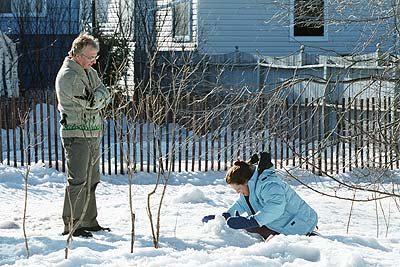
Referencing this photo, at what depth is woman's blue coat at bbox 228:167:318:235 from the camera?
22.4 ft

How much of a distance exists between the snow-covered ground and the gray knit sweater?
3.03ft

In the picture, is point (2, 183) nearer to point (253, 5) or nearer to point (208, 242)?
point (208, 242)

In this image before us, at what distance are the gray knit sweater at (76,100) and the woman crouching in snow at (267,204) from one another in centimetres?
127

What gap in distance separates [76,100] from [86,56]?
0.39m

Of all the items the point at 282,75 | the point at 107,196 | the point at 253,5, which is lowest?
the point at 107,196

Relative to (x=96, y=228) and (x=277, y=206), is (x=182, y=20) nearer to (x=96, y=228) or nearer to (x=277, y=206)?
(x=96, y=228)

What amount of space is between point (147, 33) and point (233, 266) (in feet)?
53.6

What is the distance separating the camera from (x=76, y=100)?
7035mm

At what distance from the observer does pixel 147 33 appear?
2119 cm

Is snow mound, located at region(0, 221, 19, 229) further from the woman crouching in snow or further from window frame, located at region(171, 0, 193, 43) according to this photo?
window frame, located at region(171, 0, 193, 43)

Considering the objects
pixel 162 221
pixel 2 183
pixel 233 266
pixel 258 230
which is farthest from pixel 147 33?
pixel 233 266

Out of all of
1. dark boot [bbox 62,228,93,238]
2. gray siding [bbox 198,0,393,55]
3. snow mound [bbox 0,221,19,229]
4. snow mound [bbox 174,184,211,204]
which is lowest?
snow mound [bbox 0,221,19,229]

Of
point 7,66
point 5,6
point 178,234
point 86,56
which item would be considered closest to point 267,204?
point 178,234

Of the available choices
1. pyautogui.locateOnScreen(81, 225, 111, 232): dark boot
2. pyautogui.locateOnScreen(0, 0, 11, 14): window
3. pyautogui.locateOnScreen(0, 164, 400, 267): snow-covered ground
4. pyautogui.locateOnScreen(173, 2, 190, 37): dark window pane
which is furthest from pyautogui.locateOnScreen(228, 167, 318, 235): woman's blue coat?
pyautogui.locateOnScreen(0, 0, 11, 14): window
